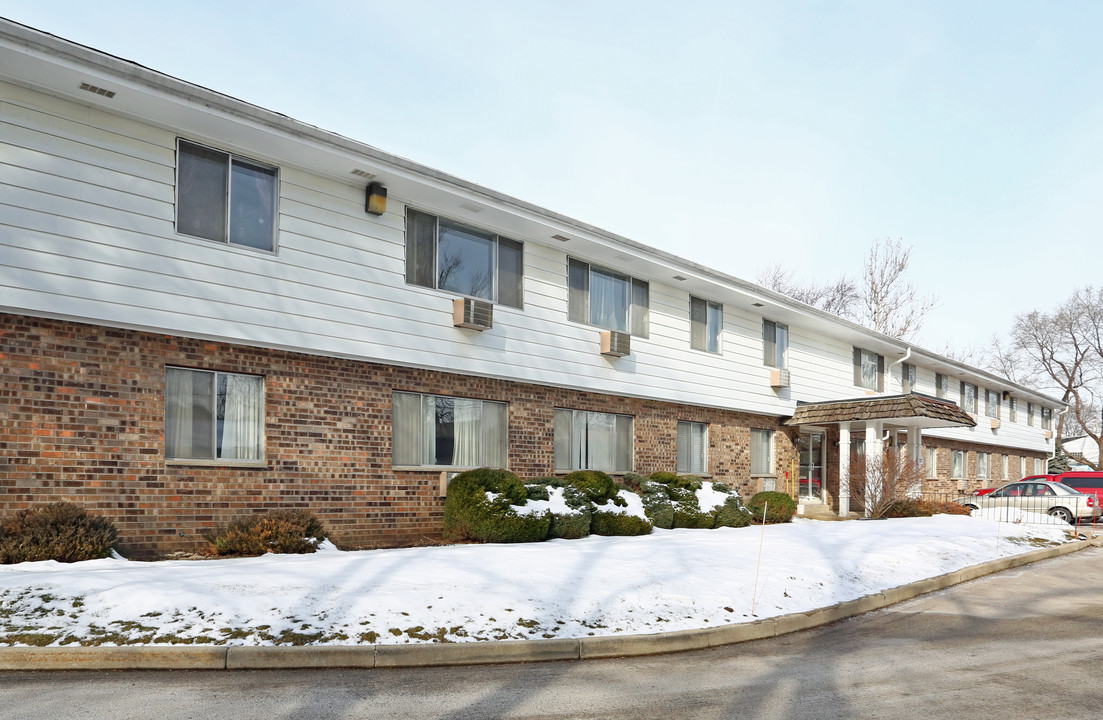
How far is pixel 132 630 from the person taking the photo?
6.66 metres

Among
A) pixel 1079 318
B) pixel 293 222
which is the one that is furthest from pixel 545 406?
pixel 1079 318

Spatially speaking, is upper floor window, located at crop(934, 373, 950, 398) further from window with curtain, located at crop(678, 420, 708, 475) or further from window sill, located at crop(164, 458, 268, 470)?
window sill, located at crop(164, 458, 268, 470)

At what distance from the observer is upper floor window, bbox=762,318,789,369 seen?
73.8 ft

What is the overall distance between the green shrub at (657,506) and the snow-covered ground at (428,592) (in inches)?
139

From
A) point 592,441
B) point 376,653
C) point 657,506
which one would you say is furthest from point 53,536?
point 592,441

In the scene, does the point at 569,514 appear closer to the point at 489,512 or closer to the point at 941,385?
the point at 489,512

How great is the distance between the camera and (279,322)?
12.0m

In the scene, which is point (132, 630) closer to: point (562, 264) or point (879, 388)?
point (562, 264)

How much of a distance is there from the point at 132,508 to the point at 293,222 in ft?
14.6

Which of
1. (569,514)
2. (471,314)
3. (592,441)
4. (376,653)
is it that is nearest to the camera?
(376,653)

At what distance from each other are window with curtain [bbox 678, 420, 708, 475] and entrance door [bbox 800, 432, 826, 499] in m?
4.96

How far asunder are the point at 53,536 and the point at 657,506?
10.1 m

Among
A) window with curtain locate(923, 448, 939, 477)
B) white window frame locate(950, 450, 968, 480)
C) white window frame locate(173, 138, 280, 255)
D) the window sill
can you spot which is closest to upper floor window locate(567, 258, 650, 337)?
white window frame locate(173, 138, 280, 255)

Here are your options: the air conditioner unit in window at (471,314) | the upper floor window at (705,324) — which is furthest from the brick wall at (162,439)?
the upper floor window at (705,324)
